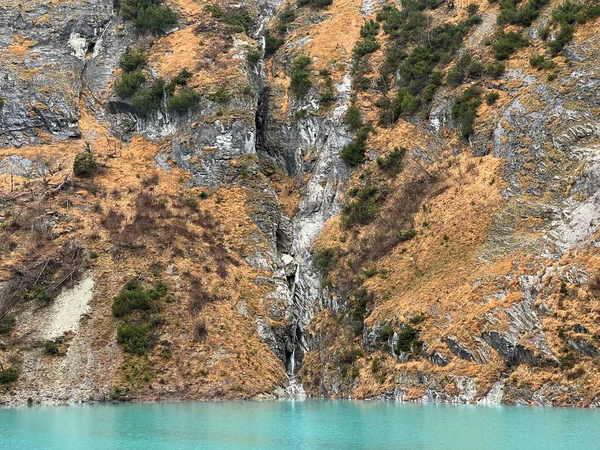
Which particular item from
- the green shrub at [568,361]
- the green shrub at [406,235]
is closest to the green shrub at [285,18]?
the green shrub at [406,235]

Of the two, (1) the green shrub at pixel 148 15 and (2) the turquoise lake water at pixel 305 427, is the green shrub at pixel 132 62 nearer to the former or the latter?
(1) the green shrub at pixel 148 15

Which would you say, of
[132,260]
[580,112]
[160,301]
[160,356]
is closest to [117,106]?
[132,260]

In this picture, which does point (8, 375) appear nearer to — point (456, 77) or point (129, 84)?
point (129, 84)

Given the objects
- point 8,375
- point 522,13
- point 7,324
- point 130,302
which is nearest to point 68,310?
point 7,324

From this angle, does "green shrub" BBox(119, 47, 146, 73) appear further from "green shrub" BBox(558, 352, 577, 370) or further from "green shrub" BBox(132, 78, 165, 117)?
"green shrub" BBox(558, 352, 577, 370)

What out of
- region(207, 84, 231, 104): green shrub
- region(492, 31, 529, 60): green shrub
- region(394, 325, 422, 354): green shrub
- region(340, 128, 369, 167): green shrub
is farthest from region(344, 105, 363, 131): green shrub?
region(394, 325, 422, 354): green shrub

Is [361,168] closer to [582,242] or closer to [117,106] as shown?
[582,242]
